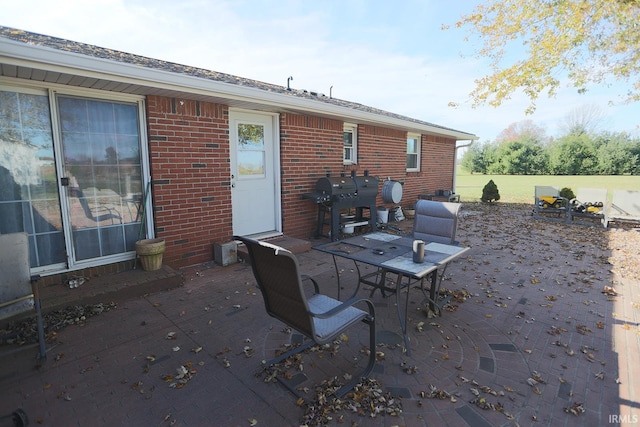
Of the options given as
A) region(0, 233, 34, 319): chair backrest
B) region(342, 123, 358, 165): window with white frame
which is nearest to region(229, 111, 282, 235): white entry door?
region(342, 123, 358, 165): window with white frame

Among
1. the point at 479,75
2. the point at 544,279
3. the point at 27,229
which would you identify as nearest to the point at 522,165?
the point at 479,75

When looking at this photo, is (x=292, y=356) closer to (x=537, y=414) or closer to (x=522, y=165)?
(x=537, y=414)

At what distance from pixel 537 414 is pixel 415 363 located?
83 cm

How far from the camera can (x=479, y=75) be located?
10.3 meters

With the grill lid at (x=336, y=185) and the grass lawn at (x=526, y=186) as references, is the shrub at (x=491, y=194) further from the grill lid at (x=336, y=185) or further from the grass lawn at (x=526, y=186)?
the grill lid at (x=336, y=185)

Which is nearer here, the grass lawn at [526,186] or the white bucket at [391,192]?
the white bucket at [391,192]

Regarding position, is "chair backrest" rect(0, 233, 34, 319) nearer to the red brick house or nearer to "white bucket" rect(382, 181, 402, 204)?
the red brick house

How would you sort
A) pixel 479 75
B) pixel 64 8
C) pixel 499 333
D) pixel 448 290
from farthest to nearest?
pixel 479 75
pixel 64 8
pixel 448 290
pixel 499 333

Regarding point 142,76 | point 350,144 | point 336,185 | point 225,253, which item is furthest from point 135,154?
point 350,144

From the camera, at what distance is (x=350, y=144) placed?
7.89 metres

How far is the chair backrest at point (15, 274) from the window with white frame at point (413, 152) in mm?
9334

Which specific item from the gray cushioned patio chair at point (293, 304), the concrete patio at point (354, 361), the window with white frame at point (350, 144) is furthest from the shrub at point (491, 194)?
the gray cushioned patio chair at point (293, 304)

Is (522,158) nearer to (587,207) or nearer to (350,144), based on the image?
(587,207)

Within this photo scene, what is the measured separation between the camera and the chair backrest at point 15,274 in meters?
2.68
